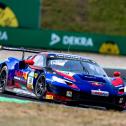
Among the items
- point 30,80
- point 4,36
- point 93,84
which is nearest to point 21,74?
point 30,80

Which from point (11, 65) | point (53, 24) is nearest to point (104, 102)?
point (11, 65)

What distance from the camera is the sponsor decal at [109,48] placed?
29359 mm

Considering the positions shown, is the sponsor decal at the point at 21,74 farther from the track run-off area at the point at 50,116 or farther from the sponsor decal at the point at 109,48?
the sponsor decal at the point at 109,48

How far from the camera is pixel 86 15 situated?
126 feet

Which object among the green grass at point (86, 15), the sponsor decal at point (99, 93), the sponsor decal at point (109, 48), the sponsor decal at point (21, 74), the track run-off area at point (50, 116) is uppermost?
the green grass at point (86, 15)

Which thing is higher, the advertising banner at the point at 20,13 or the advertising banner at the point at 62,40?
the advertising banner at the point at 20,13

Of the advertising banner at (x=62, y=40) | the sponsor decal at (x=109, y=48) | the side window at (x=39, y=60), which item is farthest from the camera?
the sponsor decal at (x=109, y=48)

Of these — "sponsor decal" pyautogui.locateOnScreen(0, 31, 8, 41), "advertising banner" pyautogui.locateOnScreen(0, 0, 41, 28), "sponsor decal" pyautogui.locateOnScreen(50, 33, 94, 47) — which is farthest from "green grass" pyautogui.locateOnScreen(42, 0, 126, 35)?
"sponsor decal" pyautogui.locateOnScreen(0, 31, 8, 41)

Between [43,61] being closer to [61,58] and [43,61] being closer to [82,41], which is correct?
[61,58]

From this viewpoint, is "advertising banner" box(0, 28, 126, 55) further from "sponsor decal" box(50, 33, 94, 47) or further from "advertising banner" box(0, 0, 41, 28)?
"advertising banner" box(0, 0, 41, 28)

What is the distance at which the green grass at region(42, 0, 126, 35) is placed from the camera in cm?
3753

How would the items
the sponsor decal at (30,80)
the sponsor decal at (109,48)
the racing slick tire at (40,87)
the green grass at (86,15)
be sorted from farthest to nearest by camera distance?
the green grass at (86,15) < the sponsor decal at (109,48) < the sponsor decal at (30,80) < the racing slick tire at (40,87)

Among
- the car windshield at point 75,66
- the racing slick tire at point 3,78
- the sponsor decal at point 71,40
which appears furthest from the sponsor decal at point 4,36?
the car windshield at point 75,66

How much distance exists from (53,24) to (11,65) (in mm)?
23150
